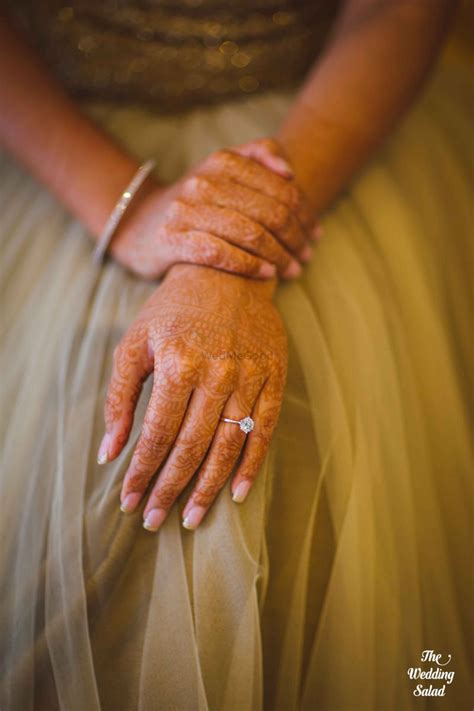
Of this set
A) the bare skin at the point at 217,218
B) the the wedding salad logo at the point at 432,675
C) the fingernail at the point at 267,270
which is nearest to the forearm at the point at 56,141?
the bare skin at the point at 217,218

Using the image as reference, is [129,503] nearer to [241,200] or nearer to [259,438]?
[259,438]

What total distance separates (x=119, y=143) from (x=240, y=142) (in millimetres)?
182

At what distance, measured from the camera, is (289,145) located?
739 mm

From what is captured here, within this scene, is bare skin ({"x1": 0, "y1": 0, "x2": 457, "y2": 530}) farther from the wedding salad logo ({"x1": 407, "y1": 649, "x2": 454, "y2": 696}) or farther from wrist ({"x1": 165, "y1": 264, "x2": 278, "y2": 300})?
the wedding salad logo ({"x1": 407, "y1": 649, "x2": 454, "y2": 696})

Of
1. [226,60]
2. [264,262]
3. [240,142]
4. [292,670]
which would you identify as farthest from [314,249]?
[292,670]

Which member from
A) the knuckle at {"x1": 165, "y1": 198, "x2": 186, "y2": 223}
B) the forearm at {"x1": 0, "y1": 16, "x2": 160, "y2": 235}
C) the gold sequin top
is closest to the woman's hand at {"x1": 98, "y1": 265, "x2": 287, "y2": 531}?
the knuckle at {"x1": 165, "y1": 198, "x2": 186, "y2": 223}

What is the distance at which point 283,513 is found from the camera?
56 centimetres

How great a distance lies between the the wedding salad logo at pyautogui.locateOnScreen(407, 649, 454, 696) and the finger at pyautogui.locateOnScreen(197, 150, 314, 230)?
1.69ft

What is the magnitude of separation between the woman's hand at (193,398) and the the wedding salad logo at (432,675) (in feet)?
0.85

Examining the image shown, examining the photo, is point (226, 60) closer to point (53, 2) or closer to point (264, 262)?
point (53, 2)

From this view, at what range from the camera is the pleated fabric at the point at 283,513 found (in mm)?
518

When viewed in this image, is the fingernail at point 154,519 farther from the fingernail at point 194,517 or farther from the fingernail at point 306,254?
the fingernail at point 306,254

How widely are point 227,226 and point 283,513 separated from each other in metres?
0.32

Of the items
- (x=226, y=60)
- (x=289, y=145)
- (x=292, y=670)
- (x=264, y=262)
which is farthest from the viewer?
(x=226, y=60)
